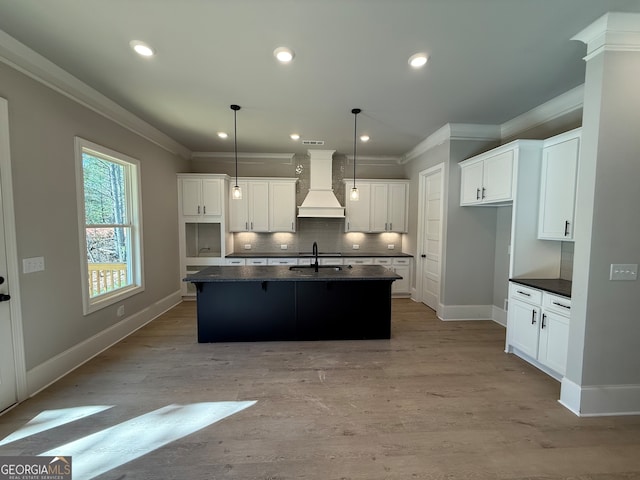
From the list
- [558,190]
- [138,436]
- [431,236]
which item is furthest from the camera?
[431,236]

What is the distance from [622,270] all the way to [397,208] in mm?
3839

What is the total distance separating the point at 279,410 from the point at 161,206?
3.84 m

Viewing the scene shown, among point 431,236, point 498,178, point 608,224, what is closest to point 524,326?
point 608,224

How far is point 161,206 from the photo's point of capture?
4.54 metres

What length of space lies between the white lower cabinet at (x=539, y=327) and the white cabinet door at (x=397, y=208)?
2774 millimetres

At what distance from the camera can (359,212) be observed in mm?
5695

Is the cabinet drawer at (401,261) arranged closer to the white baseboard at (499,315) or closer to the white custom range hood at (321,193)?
the white custom range hood at (321,193)

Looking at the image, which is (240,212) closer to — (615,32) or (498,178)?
(498,178)

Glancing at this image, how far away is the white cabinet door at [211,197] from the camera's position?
5.21m

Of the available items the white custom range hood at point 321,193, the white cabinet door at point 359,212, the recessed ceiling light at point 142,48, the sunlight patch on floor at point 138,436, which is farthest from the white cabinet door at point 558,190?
the recessed ceiling light at point 142,48

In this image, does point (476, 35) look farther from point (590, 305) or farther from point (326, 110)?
point (590, 305)

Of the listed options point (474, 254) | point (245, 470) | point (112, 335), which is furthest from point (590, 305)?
point (112, 335)

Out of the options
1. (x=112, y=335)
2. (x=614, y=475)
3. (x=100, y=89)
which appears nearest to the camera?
(x=614, y=475)

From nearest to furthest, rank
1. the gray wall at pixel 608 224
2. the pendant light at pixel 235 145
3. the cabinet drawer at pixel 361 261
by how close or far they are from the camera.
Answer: the gray wall at pixel 608 224 < the pendant light at pixel 235 145 < the cabinet drawer at pixel 361 261
